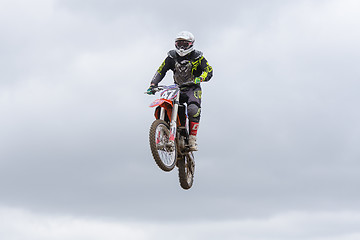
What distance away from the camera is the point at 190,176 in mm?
23141

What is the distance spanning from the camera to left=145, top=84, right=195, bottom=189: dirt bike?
1902 cm

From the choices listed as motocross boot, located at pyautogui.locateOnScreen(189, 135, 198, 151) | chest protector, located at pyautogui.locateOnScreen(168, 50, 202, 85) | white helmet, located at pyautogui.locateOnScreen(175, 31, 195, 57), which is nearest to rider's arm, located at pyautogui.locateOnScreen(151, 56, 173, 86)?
chest protector, located at pyautogui.locateOnScreen(168, 50, 202, 85)

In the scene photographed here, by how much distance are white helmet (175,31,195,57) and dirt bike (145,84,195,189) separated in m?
1.08

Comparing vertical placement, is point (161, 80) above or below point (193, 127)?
above

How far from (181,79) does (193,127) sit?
155 centimetres

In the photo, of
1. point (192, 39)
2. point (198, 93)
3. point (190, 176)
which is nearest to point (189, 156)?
point (190, 176)

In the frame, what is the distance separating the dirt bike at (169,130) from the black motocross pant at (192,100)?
0.17 metres

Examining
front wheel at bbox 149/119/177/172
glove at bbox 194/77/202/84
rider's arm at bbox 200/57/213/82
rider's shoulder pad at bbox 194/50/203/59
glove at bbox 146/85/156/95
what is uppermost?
rider's shoulder pad at bbox 194/50/203/59

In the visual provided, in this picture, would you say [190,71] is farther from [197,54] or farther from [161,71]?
[161,71]

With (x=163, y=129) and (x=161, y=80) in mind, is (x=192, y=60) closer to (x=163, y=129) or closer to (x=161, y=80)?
(x=161, y=80)

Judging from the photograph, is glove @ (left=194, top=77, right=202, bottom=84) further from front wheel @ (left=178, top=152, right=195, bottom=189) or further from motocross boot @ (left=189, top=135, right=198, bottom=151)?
front wheel @ (left=178, top=152, right=195, bottom=189)

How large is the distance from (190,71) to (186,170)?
11.7 feet

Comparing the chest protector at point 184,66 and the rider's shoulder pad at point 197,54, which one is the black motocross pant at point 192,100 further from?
the rider's shoulder pad at point 197,54

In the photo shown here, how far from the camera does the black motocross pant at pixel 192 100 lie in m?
21.0
